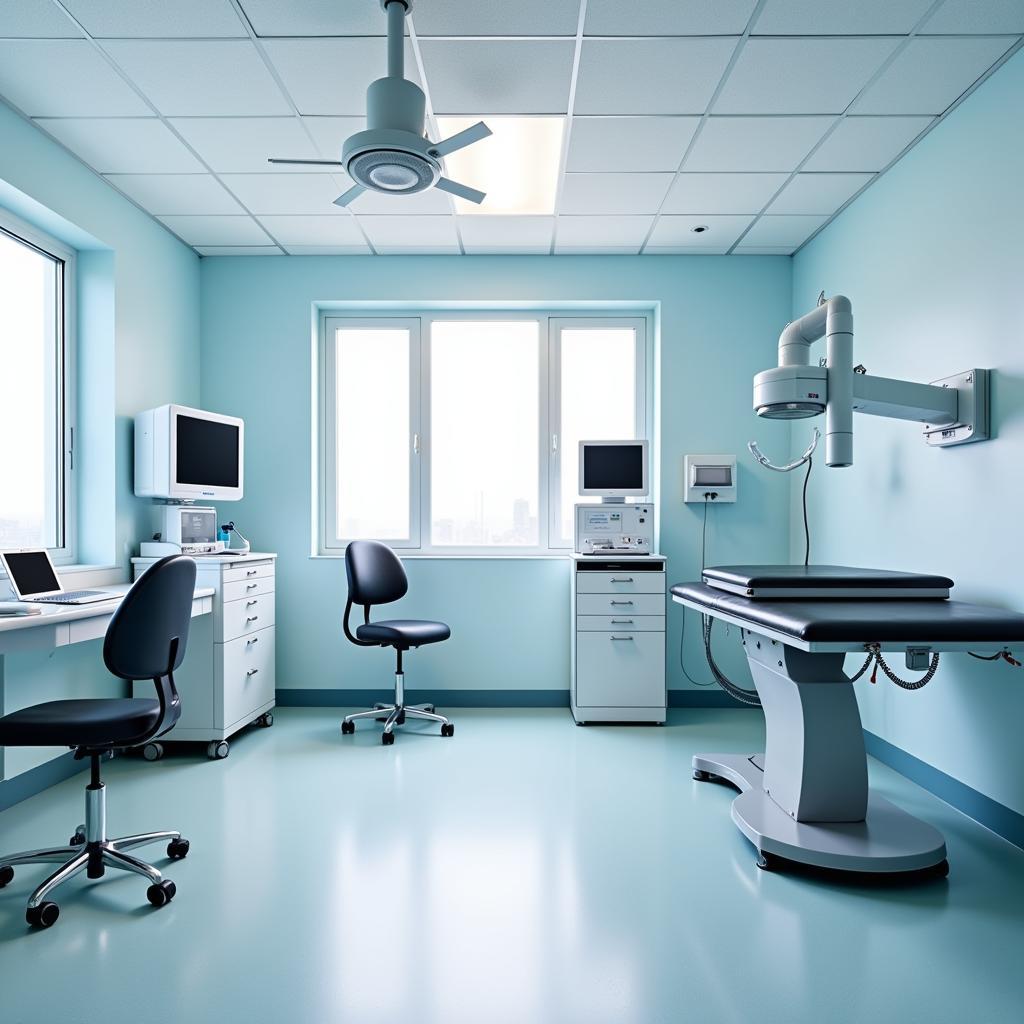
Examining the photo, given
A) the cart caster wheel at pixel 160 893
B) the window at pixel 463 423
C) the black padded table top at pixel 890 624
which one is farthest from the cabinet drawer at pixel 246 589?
the black padded table top at pixel 890 624

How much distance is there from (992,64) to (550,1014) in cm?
320

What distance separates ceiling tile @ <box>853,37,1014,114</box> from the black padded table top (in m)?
1.85

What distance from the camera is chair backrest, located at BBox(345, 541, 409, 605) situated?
12.6 feet

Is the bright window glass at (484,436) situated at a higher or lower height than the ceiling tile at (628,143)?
lower

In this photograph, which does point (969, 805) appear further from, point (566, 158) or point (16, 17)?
point (16, 17)

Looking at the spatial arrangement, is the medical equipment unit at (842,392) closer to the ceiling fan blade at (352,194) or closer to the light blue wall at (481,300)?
the ceiling fan blade at (352,194)

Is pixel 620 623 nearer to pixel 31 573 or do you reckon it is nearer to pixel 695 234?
pixel 695 234

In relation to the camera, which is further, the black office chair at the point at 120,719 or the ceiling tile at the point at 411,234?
the ceiling tile at the point at 411,234

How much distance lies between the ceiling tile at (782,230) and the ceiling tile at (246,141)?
7.60 feet

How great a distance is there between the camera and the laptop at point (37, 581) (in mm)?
2527

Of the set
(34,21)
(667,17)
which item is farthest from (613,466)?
(34,21)

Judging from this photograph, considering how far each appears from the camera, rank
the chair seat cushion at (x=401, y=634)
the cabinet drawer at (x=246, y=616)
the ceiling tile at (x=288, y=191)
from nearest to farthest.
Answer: the ceiling tile at (x=288, y=191)
the cabinet drawer at (x=246, y=616)
the chair seat cushion at (x=401, y=634)

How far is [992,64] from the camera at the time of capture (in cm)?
246

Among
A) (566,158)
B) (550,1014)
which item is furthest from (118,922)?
(566,158)
